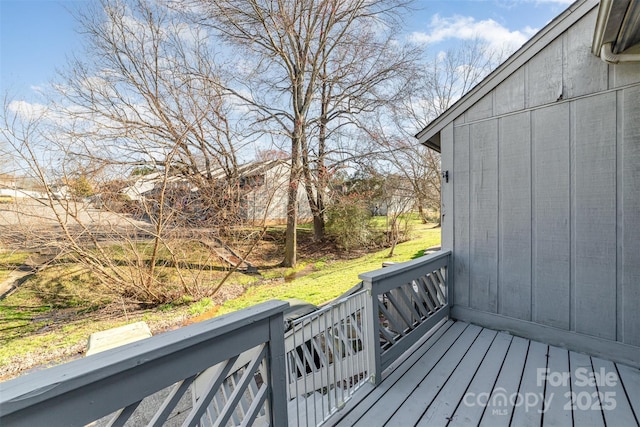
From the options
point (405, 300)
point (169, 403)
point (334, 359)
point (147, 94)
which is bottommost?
point (334, 359)

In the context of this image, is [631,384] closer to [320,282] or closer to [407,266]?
[407,266]

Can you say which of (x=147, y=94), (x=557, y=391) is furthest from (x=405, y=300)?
(x=147, y=94)

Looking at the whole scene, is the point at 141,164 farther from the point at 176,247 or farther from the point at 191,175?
the point at 176,247

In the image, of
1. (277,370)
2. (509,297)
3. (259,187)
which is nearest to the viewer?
(277,370)

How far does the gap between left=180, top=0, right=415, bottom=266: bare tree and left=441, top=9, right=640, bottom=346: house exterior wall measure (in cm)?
725

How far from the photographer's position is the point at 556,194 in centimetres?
288

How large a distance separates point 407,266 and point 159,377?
88.7 inches

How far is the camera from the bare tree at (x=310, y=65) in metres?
9.84

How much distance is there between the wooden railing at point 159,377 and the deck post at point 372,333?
1000mm

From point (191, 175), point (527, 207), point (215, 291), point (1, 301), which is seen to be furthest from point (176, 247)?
point (527, 207)

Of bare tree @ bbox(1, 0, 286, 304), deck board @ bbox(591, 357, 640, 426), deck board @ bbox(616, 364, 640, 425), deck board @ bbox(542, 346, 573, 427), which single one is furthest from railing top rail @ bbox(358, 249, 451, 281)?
bare tree @ bbox(1, 0, 286, 304)

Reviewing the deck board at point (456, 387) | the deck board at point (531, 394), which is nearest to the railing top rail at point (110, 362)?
the deck board at point (456, 387)

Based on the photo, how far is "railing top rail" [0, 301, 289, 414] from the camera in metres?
0.83

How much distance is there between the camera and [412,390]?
2.32 metres
